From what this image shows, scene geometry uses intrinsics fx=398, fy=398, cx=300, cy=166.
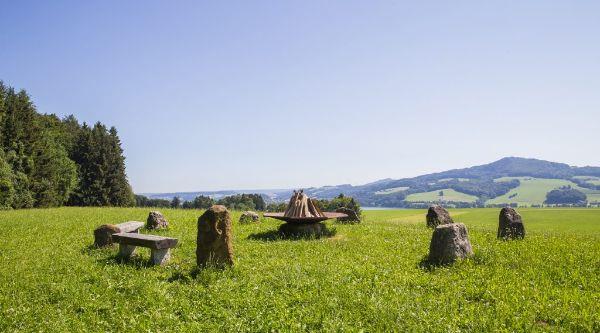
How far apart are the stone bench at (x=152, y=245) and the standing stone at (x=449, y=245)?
9.09 m

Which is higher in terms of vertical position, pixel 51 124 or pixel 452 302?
pixel 51 124

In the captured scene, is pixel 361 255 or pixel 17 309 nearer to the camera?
pixel 17 309

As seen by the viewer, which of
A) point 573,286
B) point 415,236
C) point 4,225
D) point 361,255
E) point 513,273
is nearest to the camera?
point 573,286

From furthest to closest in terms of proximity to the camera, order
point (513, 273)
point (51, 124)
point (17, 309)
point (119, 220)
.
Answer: point (51, 124) < point (119, 220) < point (513, 273) < point (17, 309)

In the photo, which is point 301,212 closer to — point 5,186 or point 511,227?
point 511,227

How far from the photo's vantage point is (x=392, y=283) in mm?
11352

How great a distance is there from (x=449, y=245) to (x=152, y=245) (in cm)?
1005

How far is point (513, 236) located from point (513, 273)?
681 cm

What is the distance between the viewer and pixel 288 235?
1973 centimetres

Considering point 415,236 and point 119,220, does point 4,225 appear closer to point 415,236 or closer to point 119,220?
point 119,220

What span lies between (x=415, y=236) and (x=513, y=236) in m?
4.26

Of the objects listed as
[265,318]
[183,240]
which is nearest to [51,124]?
[183,240]

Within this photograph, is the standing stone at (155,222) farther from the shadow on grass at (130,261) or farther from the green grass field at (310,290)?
the shadow on grass at (130,261)

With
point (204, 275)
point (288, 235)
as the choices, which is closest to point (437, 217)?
point (288, 235)
